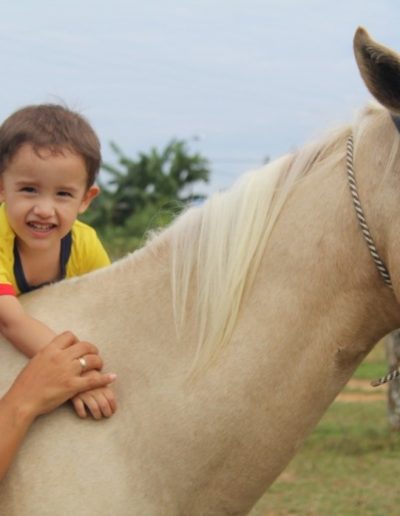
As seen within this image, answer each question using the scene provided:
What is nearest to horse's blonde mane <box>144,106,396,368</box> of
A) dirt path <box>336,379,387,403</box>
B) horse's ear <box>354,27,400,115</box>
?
horse's ear <box>354,27,400,115</box>

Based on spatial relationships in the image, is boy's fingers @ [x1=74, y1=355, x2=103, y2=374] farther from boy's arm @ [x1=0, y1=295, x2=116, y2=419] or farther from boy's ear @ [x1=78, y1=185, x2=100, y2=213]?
boy's ear @ [x1=78, y1=185, x2=100, y2=213]

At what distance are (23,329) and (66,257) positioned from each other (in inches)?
16.2

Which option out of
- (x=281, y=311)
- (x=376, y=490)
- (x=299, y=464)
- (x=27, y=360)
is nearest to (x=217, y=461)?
(x=281, y=311)

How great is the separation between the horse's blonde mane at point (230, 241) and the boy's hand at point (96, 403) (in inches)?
10.9

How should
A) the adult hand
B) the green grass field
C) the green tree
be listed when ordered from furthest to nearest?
the green tree, the green grass field, the adult hand

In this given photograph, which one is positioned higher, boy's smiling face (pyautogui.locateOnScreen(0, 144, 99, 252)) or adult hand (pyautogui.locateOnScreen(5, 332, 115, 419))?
boy's smiling face (pyautogui.locateOnScreen(0, 144, 99, 252))

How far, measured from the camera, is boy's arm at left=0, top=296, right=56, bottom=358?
270 cm

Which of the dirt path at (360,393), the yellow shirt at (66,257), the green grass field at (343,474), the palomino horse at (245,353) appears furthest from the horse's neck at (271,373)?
the dirt path at (360,393)

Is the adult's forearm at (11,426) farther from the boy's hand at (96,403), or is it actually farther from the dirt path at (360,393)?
the dirt path at (360,393)

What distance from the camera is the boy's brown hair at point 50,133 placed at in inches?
109

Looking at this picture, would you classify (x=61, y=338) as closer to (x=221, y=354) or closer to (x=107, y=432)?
(x=107, y=432)

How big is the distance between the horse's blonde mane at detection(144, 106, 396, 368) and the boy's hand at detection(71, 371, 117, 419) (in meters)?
0.28

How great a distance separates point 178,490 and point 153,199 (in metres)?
25.6

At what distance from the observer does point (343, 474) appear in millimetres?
8961
